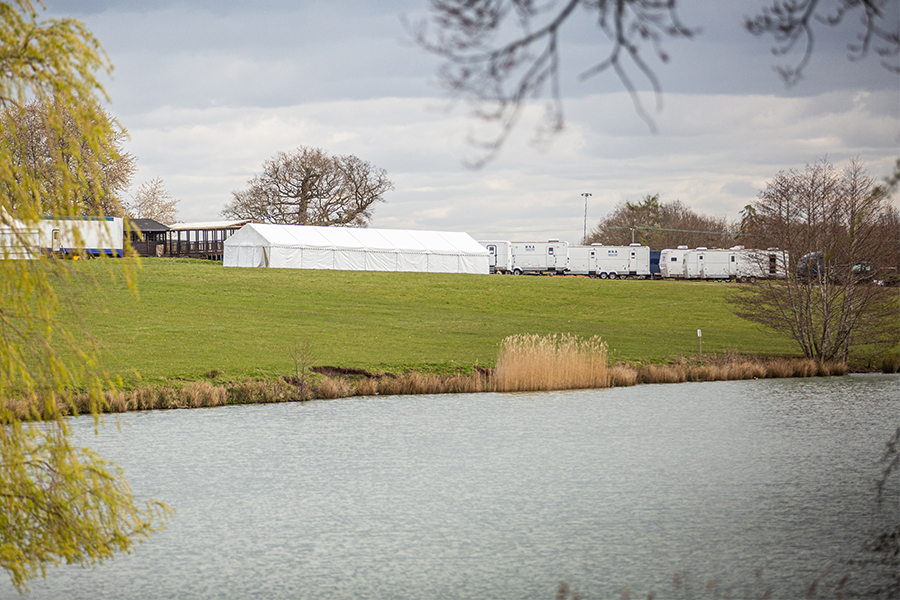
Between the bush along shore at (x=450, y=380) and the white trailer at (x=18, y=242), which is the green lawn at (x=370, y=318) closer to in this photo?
the bush along shore at (x=450, y=380)

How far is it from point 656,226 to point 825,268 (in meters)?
66.0

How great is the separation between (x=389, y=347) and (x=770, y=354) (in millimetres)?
12582

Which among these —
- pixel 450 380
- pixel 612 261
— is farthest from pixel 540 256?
pixel 450 380

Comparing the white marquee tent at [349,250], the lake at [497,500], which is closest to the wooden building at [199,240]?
the white marquee tent at [349,250]

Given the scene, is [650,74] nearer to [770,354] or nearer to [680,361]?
[680,361]

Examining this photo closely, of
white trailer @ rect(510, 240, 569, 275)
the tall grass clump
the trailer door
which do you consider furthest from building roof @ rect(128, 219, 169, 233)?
the tall grass clump

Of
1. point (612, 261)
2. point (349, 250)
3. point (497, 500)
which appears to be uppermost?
point (349, 250)

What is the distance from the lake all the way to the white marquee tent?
3466cm

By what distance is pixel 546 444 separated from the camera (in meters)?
16.3

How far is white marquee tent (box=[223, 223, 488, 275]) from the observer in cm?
5409

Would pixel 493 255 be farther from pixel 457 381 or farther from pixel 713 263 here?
pixel 457 381

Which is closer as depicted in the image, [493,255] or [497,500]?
[497,500]

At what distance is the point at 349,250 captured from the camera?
55.9 metres

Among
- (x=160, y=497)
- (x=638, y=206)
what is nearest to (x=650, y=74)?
(x=160, y=497)
